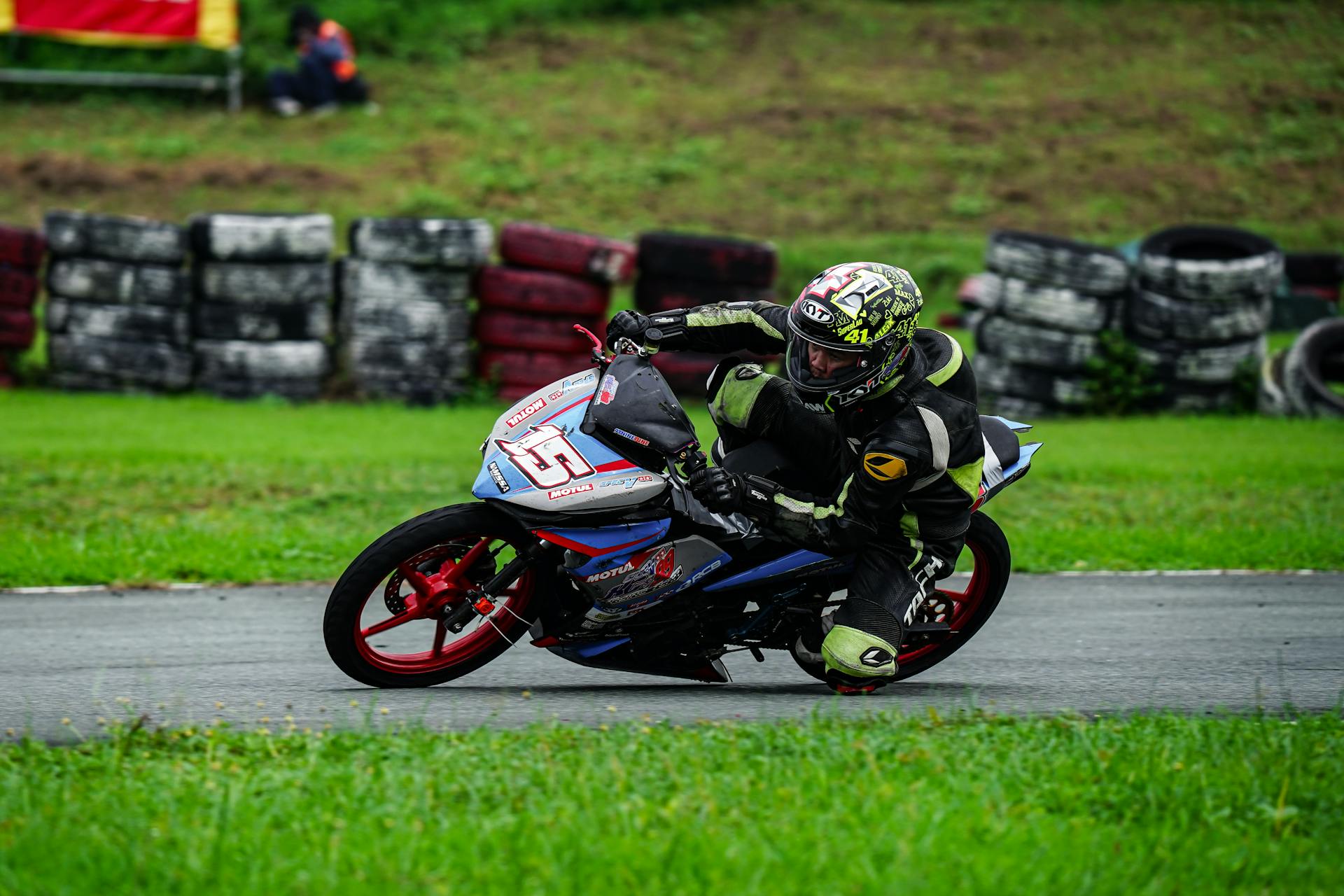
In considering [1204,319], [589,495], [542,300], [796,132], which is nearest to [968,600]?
[589,495]

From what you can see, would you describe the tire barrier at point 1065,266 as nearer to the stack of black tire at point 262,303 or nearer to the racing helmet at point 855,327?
the stack of black tire at point 262,303

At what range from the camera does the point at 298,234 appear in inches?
437

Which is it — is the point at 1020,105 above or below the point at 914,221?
above

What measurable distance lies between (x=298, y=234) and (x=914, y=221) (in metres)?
8.68

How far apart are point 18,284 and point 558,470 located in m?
8.25

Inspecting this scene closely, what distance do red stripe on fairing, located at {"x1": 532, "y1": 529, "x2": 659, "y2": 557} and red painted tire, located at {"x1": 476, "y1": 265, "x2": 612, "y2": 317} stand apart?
6748 millimetres

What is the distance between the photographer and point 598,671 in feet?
18.2

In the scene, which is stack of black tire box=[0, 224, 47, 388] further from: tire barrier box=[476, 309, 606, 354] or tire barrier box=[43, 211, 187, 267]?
tire barrier box=[476, 309, 606, 354]

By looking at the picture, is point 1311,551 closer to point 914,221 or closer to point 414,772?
point 414,772

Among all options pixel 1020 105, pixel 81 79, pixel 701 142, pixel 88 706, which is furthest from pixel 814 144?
pixel 88 706


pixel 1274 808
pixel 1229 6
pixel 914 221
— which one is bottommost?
pixel 914 221

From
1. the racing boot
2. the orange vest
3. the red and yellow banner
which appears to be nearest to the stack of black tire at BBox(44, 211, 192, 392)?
the racing boot

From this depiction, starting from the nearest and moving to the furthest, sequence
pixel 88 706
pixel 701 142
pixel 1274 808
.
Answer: pixel 1274 808
pixel 88 706
pixel 701 142

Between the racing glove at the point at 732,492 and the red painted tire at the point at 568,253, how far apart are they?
267 inches
